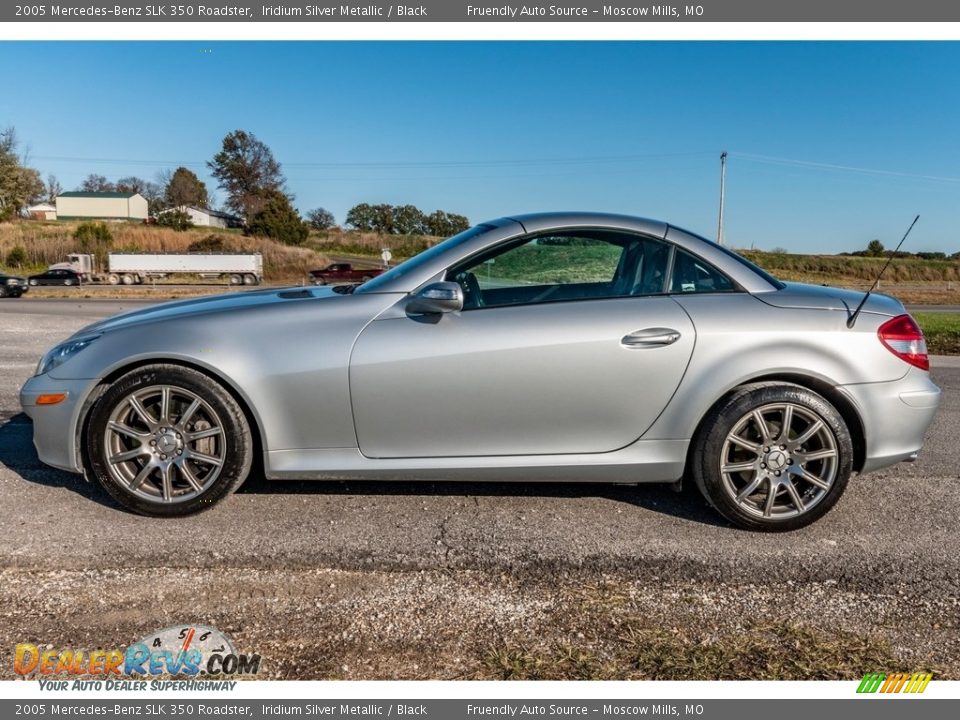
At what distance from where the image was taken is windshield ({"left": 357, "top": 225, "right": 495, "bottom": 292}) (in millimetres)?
3693

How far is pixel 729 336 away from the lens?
11.5ft

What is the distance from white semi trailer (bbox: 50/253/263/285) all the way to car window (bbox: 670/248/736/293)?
141 ft

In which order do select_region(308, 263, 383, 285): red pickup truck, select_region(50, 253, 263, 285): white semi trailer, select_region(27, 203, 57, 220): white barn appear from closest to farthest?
select_region(308, 263, 383, 285): red pickup truck
select_region(50, 253, 263, 285): white semi trailer
select_region(27, 203, 57, 220): white barn

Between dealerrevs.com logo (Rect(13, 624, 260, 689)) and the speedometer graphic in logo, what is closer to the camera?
dealerrevs.com logo (Rect(13, 624, 260, 689))

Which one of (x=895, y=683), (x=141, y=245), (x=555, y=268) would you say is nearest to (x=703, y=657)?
(x=895, y=683)

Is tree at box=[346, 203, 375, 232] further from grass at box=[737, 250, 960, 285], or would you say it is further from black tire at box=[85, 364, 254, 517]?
black tire at box=[85, 364, 254, 517]

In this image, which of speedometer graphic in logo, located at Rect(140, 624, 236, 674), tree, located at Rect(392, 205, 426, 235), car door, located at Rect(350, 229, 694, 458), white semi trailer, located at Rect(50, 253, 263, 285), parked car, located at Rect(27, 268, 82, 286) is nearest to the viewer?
speedometer graphic in logo, located at Rect(140, 624, 236, 674)

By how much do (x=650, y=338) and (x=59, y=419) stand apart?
9.69 feet

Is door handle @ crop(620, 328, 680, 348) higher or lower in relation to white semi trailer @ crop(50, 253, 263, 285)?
lower

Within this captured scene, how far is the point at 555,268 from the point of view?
387cm

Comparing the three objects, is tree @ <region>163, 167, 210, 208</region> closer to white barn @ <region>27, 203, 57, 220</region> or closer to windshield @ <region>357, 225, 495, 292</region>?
white barn @ <region>27, 203, 57, 220</region>

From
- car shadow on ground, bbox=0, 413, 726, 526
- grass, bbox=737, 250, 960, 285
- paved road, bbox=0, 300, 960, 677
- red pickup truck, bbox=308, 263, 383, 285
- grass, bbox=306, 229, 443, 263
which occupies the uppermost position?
grass, bbox=306, 229, 443, 263

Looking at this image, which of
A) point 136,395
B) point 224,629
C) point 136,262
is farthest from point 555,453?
point 136,262

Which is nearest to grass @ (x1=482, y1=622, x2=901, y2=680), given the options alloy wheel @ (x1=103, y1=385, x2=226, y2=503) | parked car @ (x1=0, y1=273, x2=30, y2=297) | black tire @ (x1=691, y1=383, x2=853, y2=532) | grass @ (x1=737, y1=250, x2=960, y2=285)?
black tire @ (x1=691, y1=383, x2=853, y2=532)
